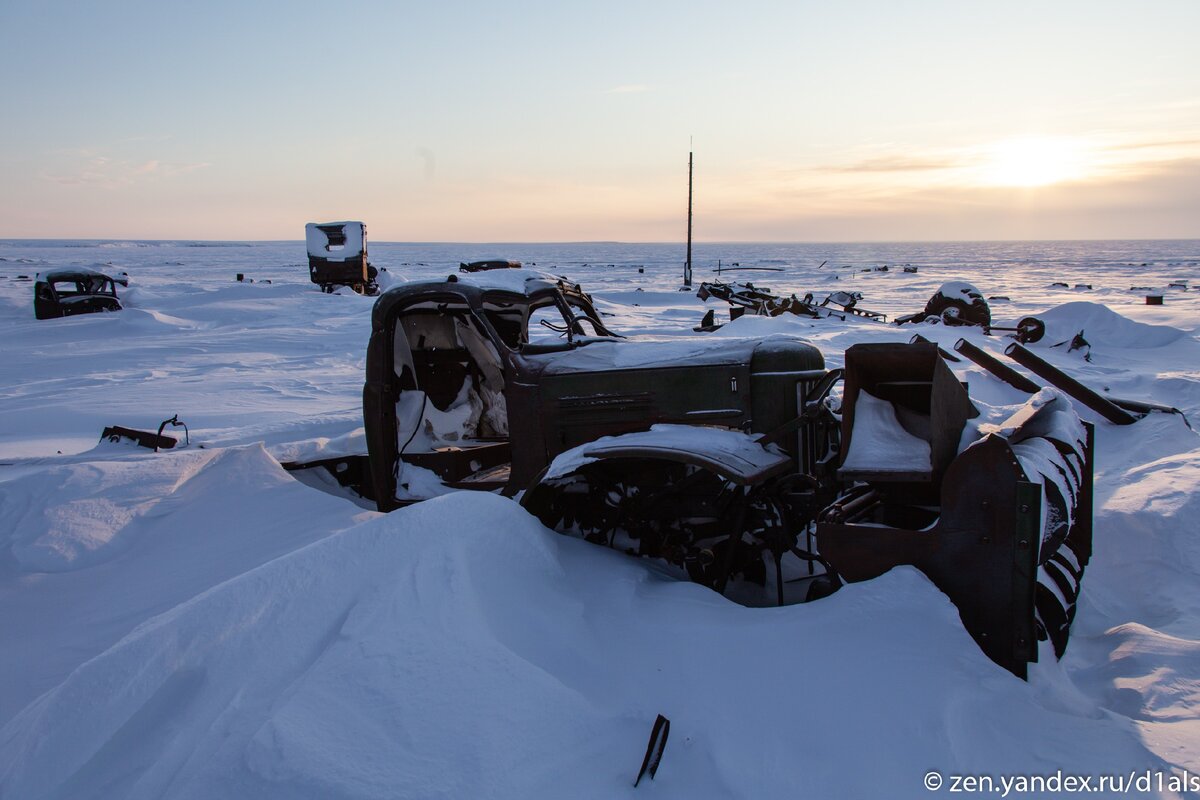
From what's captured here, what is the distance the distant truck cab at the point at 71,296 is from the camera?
65.6 feet

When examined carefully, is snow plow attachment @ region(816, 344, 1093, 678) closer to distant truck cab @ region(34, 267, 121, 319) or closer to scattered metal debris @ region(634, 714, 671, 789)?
scattered metal debris @ region(634, 714, 671, 789)

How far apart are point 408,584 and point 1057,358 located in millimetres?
13628

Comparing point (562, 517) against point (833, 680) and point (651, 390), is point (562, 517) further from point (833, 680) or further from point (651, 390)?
point (833, 680)

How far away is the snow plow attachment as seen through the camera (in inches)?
113

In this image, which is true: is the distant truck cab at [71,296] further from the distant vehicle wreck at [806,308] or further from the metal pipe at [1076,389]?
the metal pipe at [1076,389]

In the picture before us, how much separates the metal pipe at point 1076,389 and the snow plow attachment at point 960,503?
5031 millimetres

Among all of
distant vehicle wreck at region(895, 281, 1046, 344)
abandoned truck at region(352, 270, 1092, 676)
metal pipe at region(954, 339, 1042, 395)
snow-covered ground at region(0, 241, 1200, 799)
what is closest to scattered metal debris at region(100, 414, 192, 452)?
snow-covered ground at region(0, 241, 1200, 799)

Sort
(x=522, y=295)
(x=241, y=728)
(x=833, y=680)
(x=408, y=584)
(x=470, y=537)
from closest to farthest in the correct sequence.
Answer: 1. (x=241, y=728)
2. (x=833, y=680)
3. (x=408, y=584)
4. (x=470, y=537)
5. (x=522, y=295)

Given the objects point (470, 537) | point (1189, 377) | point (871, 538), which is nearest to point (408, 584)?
point (470, 537)

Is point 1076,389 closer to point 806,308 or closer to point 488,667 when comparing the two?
point 488,667

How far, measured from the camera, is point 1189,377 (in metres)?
10.8

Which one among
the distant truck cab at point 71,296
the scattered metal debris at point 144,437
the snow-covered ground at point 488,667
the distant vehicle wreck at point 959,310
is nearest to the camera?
the snow-covered ground at point 488,667

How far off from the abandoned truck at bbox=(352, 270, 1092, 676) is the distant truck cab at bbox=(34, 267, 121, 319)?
1910cm

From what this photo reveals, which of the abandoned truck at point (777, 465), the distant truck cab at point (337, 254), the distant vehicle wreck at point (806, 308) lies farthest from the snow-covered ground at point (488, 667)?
the distant truck cab at point (337, 254)
